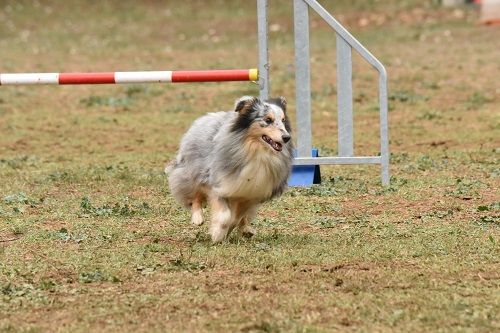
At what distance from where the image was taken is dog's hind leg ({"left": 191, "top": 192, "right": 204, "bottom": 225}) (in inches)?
321

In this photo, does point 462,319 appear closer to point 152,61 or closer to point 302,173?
point 302,173

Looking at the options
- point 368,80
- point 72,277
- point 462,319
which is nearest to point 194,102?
point 368,80

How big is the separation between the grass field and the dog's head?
67 cm

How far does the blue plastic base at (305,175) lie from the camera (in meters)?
10.1

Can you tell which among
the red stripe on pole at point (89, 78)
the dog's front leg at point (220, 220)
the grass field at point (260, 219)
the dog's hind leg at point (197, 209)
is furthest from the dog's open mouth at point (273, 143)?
the red stripe on pole at point (89, 78)

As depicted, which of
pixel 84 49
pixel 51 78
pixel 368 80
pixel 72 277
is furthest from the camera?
pixel 84 49

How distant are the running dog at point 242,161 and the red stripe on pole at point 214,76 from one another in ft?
5.15

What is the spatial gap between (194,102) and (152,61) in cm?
503

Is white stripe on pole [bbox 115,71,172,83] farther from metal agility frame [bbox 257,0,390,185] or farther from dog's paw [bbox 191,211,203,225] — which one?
dog's paw [bbox 191,211,203,225]

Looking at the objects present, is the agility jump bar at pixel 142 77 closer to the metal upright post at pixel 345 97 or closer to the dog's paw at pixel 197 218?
the metal upright post at pixel 345 97

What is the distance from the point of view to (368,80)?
58.8 ft

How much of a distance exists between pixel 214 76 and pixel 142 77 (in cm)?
58

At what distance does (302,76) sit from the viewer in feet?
33.4

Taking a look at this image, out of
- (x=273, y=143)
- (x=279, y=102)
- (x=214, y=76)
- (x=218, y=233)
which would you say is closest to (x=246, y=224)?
(x=218, y=233)
